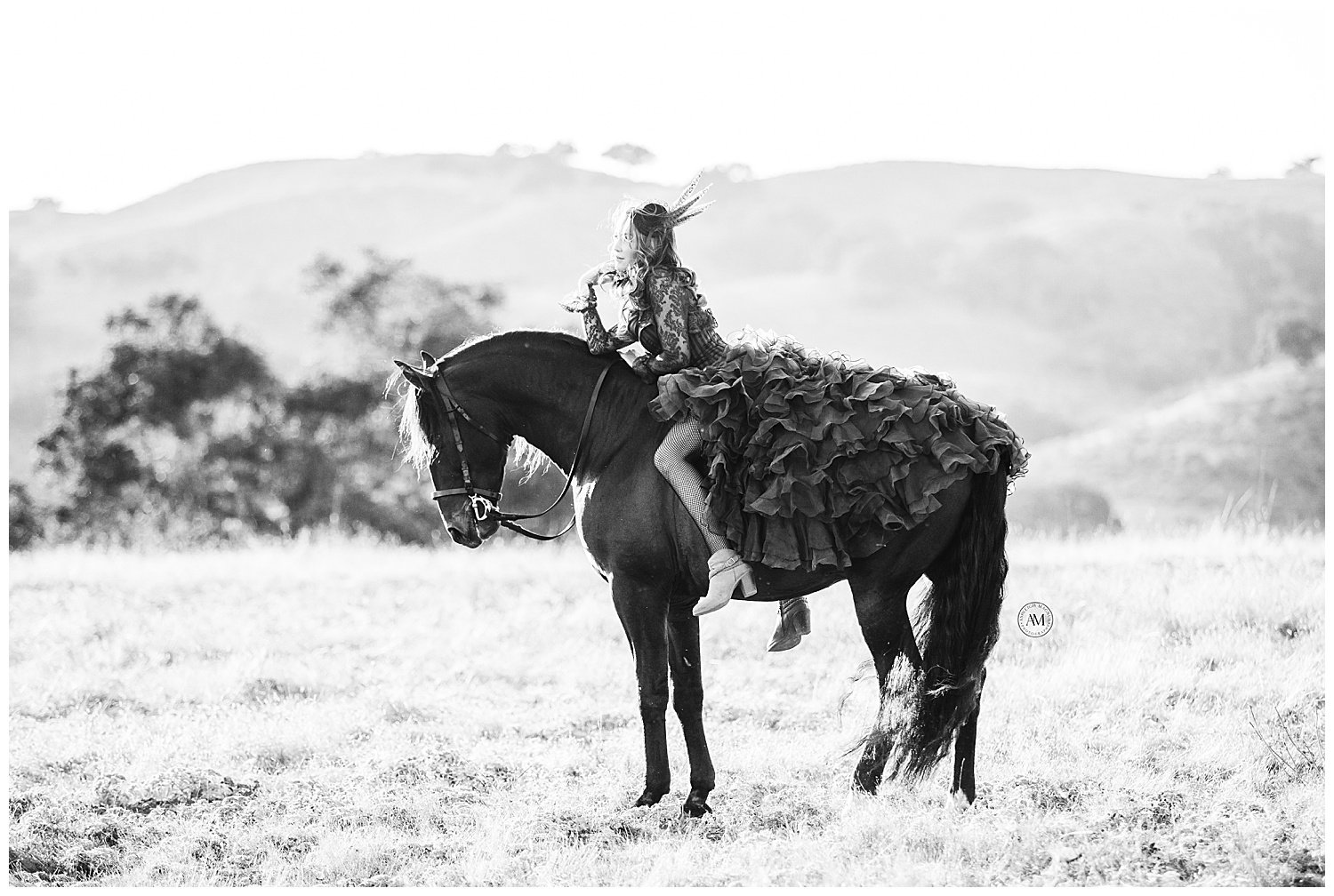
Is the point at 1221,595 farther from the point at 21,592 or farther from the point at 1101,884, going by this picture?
the point at 21,592

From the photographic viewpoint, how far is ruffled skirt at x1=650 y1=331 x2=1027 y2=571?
5145 millimetres

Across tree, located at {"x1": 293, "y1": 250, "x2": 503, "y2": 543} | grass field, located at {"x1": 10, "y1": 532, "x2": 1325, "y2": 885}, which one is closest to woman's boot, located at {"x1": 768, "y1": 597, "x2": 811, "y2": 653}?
grass field, located at {"x1": 10, "y1": 532, "x2": 1325, "y2": 885}

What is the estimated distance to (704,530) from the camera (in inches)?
211

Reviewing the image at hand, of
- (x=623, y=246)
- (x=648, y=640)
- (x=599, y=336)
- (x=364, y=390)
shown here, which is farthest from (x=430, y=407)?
(x=364, y=390)

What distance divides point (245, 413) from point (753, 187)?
77991 mm

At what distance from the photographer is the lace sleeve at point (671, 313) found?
5.37 metres

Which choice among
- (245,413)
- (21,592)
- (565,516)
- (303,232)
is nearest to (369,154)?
(303,232)

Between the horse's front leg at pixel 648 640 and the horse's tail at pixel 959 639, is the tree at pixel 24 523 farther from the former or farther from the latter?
the horse's tail at pixel 959 639

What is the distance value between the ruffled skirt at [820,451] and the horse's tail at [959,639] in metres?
0.25

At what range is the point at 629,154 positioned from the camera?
7550 cm

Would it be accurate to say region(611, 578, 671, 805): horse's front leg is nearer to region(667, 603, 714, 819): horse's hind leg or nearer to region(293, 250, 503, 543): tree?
region(667, 603, 714, 819): horse's hind leg

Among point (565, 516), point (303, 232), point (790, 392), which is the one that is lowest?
point (565, 516)

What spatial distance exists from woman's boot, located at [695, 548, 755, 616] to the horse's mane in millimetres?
1234

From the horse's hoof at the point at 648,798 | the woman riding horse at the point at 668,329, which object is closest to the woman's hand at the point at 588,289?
the woman riding horse at the point at 668,329
